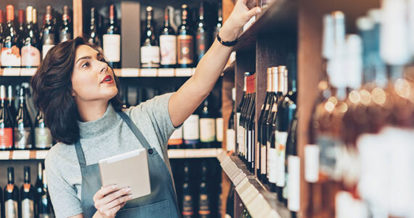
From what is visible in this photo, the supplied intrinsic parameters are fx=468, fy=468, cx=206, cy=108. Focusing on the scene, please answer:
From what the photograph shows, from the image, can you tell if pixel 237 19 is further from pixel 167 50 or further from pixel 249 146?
pixel 167 50

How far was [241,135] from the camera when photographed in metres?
1.82

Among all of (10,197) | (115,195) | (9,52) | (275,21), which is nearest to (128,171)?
(115,195)

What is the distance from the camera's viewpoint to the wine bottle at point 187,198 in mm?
2768

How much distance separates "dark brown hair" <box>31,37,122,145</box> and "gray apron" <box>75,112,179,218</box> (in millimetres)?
83

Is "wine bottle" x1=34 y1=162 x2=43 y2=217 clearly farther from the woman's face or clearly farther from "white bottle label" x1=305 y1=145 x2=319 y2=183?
"white bottle label" x1=305 y1=145 x2=319 y2=183

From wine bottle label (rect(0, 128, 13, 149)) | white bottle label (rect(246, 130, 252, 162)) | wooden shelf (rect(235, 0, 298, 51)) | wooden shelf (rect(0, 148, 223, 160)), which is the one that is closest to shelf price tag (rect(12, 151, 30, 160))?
wooden shelf (rect(0, 148, 223, 160))

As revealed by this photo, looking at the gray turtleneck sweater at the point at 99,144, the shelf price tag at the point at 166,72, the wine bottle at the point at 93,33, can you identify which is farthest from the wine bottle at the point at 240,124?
the wine bottle at the point at 93,33

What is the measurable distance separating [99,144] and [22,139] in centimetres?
101

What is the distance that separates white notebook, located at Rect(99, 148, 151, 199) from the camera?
1463 millimetres

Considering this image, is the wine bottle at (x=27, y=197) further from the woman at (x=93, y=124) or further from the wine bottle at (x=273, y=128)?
the wine bottle at (x=273, y=128)

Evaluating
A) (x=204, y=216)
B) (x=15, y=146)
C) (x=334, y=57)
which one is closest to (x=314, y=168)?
(x=334, y=57)

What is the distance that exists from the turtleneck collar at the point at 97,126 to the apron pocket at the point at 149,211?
0.32 meters

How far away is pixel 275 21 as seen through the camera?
1.06 m

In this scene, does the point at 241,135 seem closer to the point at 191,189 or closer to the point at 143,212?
the point at 143,212
